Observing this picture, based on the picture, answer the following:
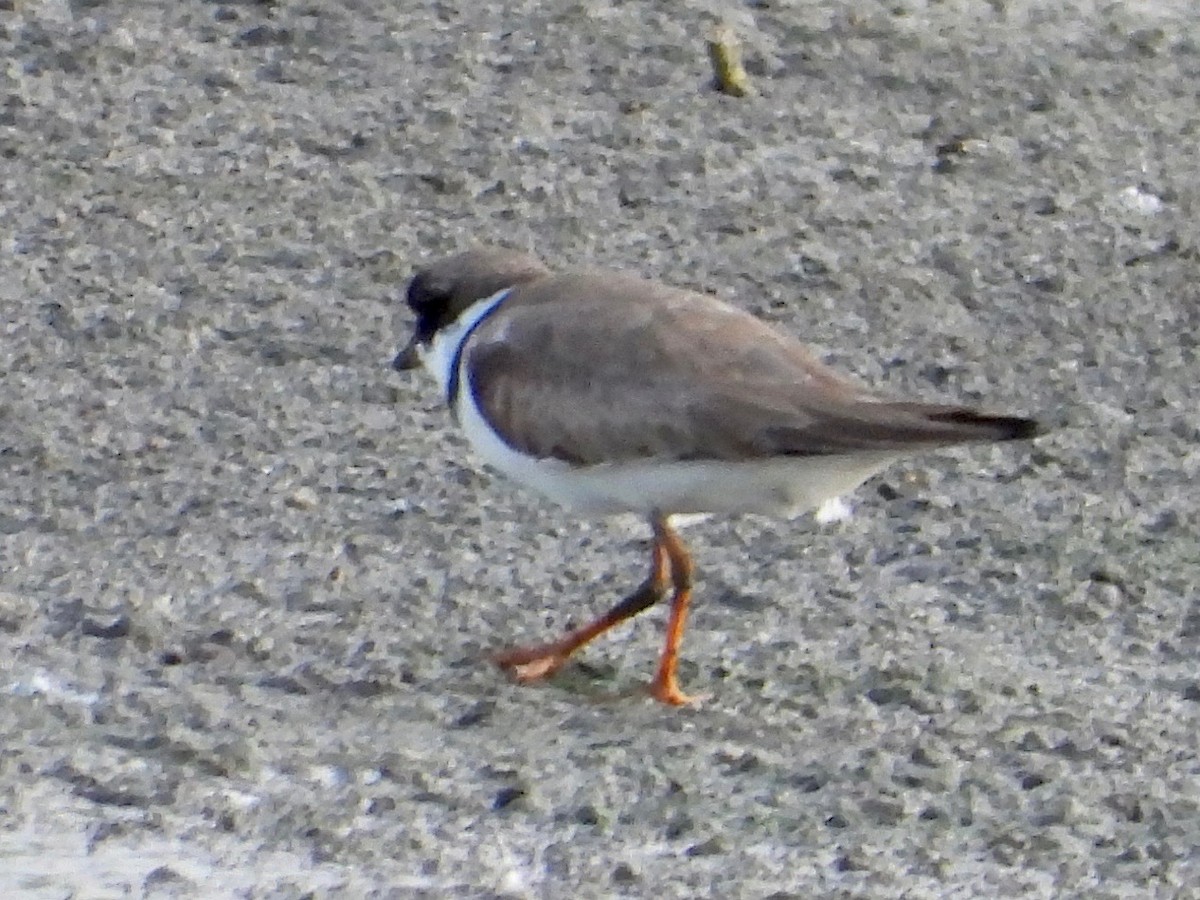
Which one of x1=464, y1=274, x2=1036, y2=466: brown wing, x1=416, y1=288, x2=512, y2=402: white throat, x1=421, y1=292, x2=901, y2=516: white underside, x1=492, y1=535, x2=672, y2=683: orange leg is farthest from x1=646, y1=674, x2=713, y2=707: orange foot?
x1=416, y1=288, x2=512, y2=402: white throat

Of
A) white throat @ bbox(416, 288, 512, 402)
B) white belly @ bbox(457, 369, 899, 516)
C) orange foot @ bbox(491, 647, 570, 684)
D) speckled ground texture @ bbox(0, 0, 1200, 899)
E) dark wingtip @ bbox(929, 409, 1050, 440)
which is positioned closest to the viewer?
speckled ground texture @ bbox(0, 0, 1200, 899)

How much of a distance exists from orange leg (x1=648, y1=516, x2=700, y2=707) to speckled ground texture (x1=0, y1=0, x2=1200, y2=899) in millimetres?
52

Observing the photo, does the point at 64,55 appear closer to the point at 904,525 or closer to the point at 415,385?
the point at 415,385

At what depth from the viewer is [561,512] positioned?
5.67m

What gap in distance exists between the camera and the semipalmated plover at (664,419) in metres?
4.59

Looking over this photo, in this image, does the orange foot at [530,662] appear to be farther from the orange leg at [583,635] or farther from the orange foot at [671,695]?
the orange foot at [671,695]

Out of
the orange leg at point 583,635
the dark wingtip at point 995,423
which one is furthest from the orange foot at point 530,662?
the dark wingtip at point 995,423

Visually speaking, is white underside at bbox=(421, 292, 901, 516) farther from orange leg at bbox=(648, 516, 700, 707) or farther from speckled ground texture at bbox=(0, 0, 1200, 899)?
speckled ground texture at bbox=(0, 0, 1200, 899)

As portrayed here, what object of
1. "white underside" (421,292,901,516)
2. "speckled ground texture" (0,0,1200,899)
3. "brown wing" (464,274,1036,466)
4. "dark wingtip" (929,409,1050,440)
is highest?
"dark wingtip" (929,409,1050,440)

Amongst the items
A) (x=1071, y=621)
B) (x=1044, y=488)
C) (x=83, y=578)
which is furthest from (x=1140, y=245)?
(x=83, y=578)

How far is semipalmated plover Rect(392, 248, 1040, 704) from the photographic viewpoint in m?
4.59

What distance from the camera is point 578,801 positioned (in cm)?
412

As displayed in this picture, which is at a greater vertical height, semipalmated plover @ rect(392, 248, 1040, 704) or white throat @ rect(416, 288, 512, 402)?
semipalmated plover @ rect(392, 248, 1040, 704)

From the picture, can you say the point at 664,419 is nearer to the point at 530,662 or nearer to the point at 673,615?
the point at 673,615
